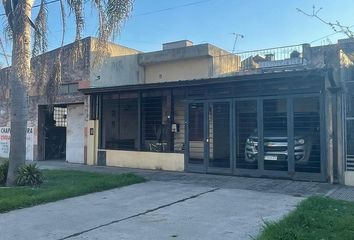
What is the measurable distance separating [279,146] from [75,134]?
1021 centimetres

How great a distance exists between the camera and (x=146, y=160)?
1555cm

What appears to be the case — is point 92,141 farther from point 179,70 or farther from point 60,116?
point 179,70

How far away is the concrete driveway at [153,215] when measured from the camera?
6.50 m

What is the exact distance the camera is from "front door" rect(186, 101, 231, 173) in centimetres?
1351

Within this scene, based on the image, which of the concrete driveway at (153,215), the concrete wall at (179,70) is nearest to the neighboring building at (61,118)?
the concrete wall at (179,70)

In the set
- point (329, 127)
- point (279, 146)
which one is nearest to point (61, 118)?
point (279, 146)

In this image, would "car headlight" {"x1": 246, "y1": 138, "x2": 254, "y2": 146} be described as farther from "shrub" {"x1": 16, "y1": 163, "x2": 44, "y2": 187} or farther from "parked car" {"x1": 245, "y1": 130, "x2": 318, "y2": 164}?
"shrub" {"x1": 16, "y1": 163, "x2": 44, "y2": 187}

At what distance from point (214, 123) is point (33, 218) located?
24.8ft

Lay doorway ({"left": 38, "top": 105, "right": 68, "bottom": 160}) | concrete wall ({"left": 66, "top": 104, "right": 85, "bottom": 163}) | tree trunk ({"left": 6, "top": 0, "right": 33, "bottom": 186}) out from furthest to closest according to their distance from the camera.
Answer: doorway ({"left": 38, "top": 105, "right": 68, "bottom": 160}) < concrete wall ({"left": 66, "top": 104, "right": 85, "bottom": 163}) < tree trunk ({"left": 6, "top": 0, "right": 33, "bottom": 186})

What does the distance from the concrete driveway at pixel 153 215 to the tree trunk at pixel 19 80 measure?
110 inches

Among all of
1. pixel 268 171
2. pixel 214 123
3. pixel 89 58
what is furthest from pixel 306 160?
pixel 89 58

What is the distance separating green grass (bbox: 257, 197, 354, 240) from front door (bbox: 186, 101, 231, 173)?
543 centimetres

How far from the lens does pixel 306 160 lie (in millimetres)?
11914

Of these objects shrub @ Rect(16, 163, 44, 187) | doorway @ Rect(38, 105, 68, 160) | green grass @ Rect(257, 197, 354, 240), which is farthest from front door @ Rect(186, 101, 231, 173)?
doorway @ Rect(38, 105, 68, 160)
